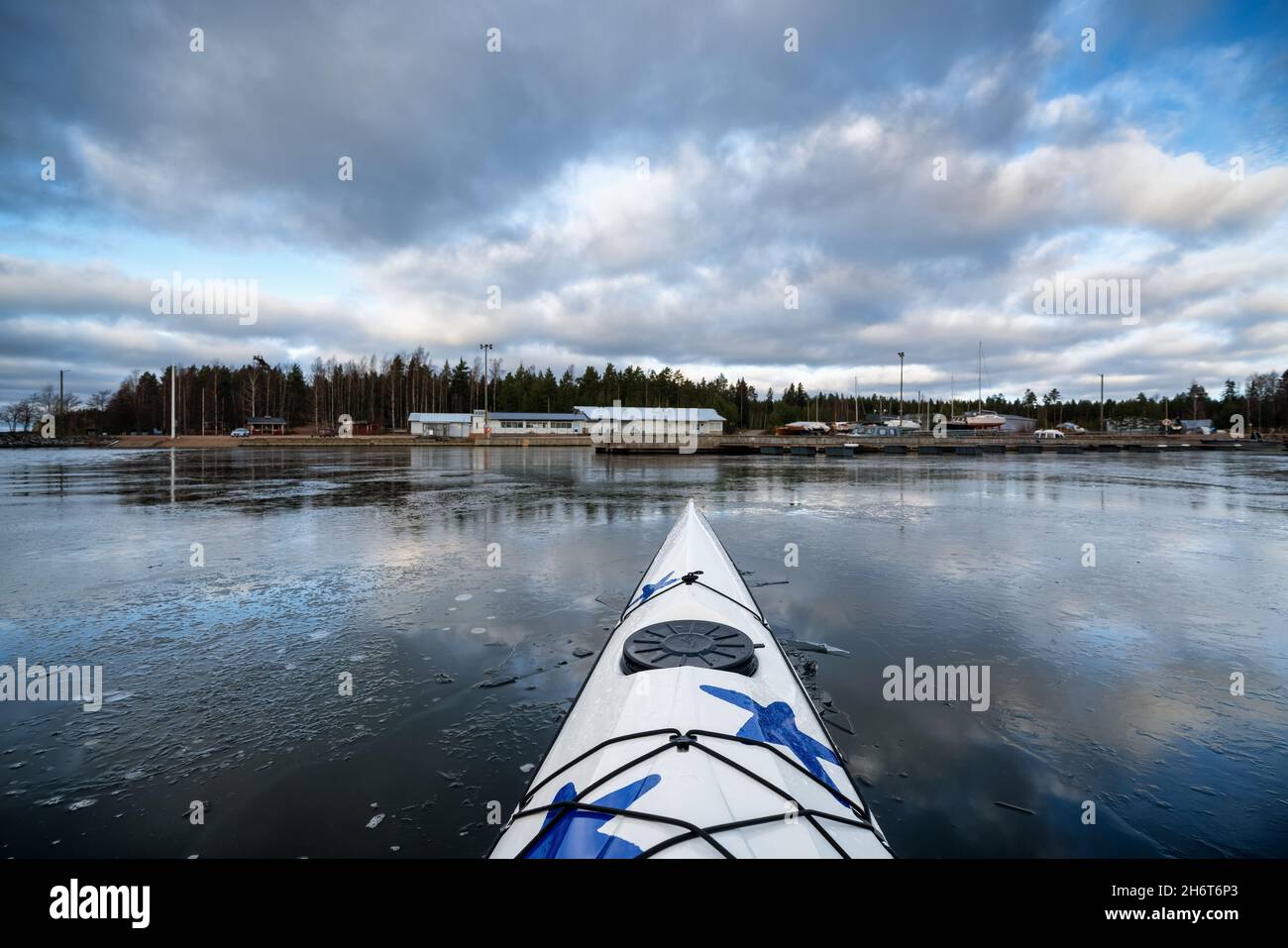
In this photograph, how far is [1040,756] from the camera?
432 cm

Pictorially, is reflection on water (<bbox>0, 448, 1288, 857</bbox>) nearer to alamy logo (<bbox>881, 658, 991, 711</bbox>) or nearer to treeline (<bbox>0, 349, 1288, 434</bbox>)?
alamy logo (<bbox>881, 658, 991, 711</bbox>)

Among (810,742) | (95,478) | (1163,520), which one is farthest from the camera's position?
(95,478)

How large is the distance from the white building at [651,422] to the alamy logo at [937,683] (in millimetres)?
69935

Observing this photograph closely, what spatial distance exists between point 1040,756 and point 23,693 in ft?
28.4

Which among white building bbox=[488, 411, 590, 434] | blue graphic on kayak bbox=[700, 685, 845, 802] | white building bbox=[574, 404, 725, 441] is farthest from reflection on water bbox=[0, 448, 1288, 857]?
white building bbox=[488, 411, 590, 434]

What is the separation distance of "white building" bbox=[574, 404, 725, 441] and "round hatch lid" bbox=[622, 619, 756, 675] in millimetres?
71464

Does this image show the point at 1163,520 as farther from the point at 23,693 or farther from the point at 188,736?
the point at 23,693

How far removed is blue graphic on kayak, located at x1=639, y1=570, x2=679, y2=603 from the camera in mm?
5736

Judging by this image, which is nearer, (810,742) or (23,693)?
(810,742)
